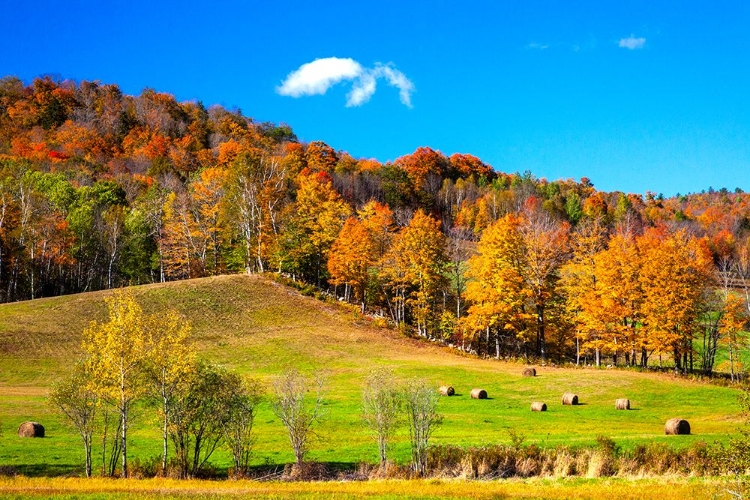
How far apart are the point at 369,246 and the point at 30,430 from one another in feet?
165

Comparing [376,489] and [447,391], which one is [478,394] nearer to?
[447,391]

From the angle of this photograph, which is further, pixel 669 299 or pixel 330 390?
pixel 669 299

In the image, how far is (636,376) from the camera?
5172 cm

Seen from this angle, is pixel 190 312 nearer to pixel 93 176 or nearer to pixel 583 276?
pixel 583 276

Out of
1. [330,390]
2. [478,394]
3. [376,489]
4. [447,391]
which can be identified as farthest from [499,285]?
[376,489]

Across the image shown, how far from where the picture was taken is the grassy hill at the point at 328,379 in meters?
32.9

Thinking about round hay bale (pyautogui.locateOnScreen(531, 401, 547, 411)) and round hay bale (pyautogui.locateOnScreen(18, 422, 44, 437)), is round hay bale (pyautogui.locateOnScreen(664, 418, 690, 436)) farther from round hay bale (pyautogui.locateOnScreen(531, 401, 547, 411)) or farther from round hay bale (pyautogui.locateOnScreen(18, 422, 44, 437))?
round hay bale (pyautogui.locateOnScreen(18, 422, 44, 437))

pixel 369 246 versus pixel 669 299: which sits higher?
pixel 369 246

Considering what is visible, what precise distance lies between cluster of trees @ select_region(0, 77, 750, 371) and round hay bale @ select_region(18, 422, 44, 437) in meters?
44.5

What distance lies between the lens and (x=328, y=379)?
5325 centimetres

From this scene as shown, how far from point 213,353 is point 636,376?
4100 cm

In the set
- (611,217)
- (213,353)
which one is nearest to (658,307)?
(213,353)

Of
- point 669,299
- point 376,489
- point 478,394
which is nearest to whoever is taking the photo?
point 376,489

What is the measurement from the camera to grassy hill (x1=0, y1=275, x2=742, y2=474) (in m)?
32.9
